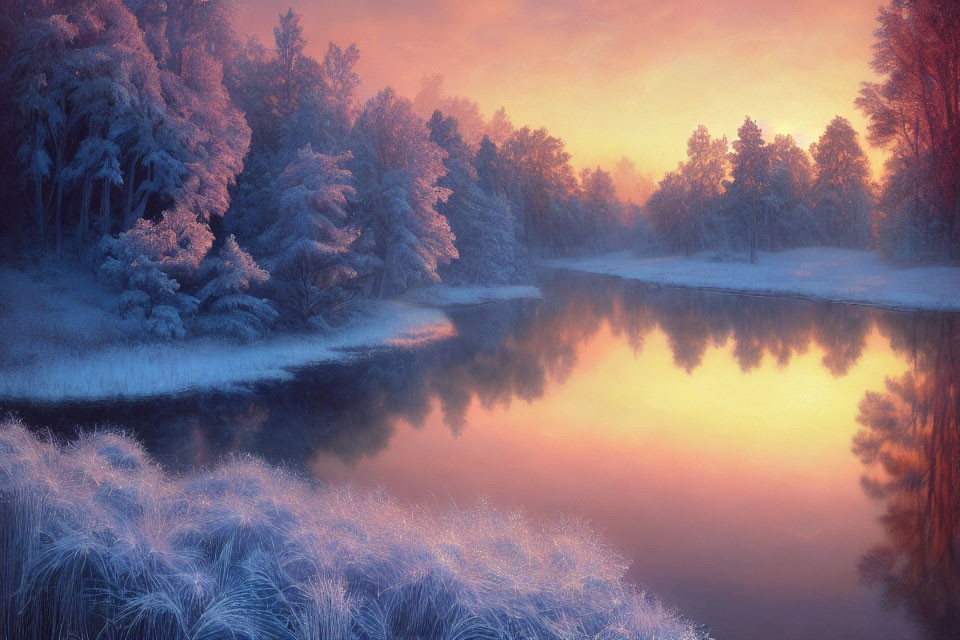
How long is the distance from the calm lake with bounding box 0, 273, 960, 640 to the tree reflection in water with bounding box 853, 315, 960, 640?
0.04 metres

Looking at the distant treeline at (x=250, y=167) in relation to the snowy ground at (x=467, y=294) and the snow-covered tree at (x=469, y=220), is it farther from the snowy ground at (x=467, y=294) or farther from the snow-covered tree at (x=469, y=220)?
the snowy ground at (x=467, y=294)

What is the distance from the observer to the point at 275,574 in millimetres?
5527

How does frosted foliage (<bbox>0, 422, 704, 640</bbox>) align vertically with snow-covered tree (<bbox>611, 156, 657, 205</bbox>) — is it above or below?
below

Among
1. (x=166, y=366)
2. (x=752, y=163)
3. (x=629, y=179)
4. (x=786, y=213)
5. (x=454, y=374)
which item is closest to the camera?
(x=166, y=366)

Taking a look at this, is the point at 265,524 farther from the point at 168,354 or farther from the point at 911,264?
the point at 911,264

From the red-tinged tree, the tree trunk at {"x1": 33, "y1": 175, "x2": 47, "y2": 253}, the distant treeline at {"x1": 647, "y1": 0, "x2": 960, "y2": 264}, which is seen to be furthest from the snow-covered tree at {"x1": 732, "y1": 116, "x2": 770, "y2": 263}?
the tree trunk at {"x1": 33, "y1": 175, "x2": 47, "y2": 253}

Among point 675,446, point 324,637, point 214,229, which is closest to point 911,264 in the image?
point 675,446

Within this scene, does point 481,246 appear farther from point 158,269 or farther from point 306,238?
point 158,269

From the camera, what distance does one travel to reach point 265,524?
634 centimetres

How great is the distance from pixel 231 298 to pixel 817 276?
40.8 metres

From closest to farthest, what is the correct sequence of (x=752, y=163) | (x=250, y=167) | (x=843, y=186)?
1. (x=250, y=167)
2. (x=752, y=163)
3. (x=843, y=186)

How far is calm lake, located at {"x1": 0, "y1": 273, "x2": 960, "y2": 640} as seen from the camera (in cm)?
635

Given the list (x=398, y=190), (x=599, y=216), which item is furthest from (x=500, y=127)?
(x=398, y=190)

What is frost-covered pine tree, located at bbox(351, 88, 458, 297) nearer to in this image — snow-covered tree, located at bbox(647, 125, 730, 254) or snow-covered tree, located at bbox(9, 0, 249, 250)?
snow-covered tree, located at bbox(9, 0, 249, 250)
